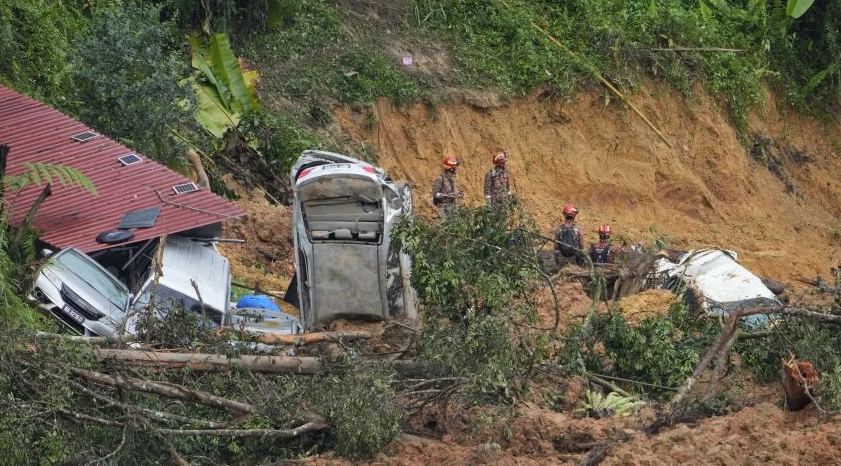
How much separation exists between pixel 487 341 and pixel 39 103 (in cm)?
811

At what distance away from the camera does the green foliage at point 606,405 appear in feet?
42.9

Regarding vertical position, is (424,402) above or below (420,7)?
below

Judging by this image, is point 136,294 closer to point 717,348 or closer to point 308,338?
point 308,338

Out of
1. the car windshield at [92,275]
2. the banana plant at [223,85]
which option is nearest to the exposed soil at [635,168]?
the banana plant at [223,85]

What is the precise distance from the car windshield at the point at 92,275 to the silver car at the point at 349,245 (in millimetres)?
1780

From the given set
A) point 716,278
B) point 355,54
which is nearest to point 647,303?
point 716,278

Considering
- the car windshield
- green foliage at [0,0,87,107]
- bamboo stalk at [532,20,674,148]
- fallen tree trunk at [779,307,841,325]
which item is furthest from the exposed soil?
fallen tree trunk at [779,307,841,325]

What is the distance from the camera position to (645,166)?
2645 centimetres

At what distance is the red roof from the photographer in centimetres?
1593

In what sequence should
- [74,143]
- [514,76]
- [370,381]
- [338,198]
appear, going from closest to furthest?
[370,381] < [338,198] < [74,143] < [514,76]

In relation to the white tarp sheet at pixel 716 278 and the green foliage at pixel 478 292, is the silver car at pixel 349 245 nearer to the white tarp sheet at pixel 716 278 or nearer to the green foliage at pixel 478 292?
the green foliage at pixel 478 292

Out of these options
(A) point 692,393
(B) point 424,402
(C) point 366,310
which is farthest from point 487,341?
(C) point 366,310

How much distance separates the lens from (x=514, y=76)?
84.1ft

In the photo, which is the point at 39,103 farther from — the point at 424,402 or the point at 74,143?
the point at 424,402
